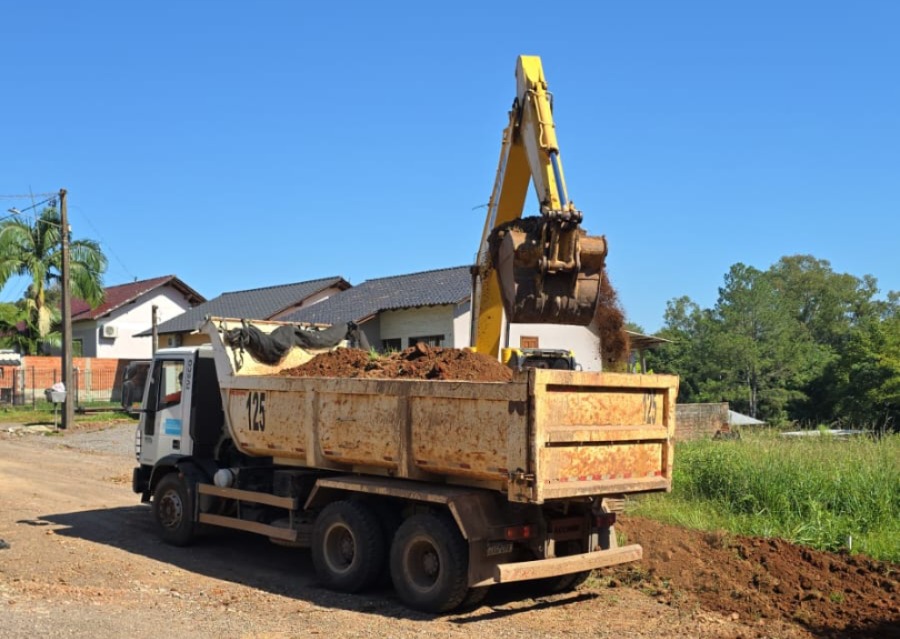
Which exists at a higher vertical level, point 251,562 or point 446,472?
point 446,472

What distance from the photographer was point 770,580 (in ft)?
29.8

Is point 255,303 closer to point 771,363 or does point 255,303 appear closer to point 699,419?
point 699,419

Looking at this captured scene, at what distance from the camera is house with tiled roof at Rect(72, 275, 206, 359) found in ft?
159

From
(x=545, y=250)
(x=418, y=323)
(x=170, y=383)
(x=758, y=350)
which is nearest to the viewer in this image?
(x=545, y=250)

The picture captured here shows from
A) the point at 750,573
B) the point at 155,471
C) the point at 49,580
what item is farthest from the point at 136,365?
the point at 750,573

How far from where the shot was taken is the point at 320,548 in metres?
9.36

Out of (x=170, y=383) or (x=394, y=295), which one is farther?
(x=394, y=295)

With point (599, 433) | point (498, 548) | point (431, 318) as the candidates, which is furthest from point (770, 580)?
point (431, 318)

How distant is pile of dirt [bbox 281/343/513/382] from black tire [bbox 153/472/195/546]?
2044 mm

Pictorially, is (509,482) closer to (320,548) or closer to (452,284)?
(320,548)

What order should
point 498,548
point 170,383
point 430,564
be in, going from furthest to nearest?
point 170,383, point 430,564, point 498,548

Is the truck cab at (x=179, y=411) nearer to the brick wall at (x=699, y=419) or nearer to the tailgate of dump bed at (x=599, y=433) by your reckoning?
the tailgate of dump bed at (x=599, y=433)

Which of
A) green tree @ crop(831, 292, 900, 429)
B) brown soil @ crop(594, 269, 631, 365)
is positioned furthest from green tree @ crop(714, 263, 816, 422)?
brown soil @ crop(594, 269, 631, 365)

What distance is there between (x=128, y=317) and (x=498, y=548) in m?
44.7
